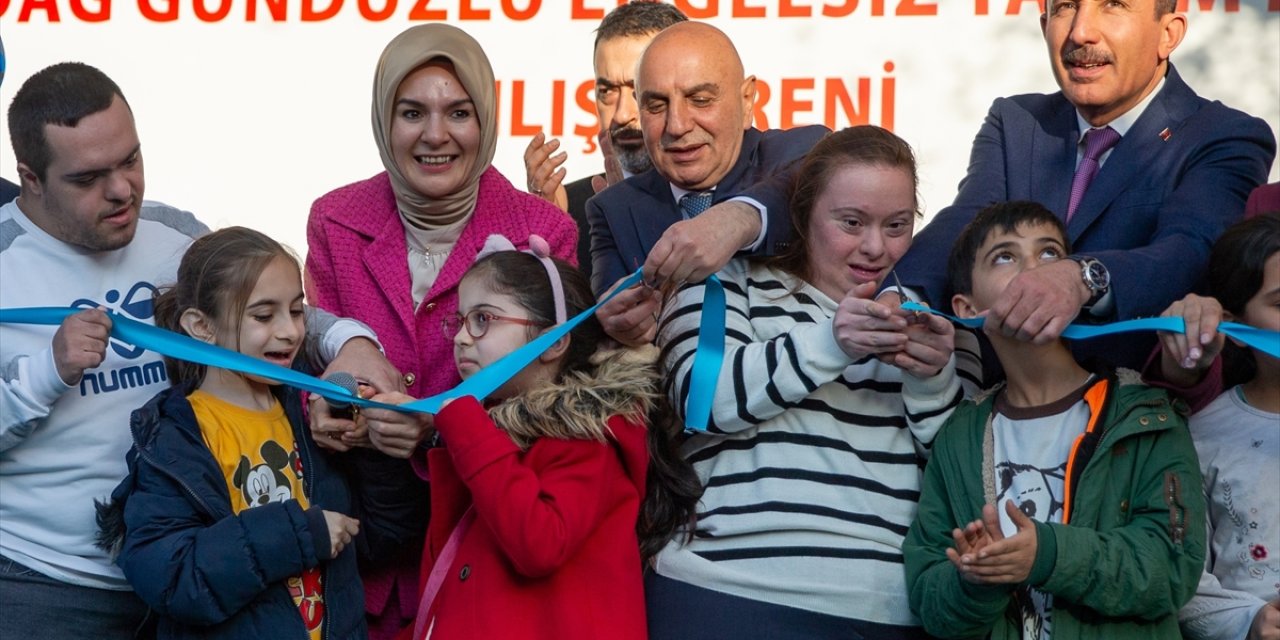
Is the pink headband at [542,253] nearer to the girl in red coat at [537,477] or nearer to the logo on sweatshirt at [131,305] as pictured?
the girl in red coat at [537,477]

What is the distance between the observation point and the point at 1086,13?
3.20 metres

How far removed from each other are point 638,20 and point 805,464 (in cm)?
189

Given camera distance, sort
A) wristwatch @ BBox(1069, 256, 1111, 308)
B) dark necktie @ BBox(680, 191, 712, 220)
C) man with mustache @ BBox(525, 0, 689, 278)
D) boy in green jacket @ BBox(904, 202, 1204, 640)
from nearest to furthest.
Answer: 1. boy in green jacket @ BBox(904, 202, 1204, 640)
2. wristwatch @ BBox(1069, 256, 1111, 308)
3. dark necktie @ BBox(680, 191, 712, 220)
4. man with mustache @ BBox(525, 0, 689, 278)

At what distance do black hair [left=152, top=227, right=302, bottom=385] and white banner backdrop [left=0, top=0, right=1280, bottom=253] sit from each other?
205cm

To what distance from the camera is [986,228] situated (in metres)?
3.02

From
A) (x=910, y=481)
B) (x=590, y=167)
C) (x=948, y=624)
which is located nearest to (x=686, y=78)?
(x=910, y=481)

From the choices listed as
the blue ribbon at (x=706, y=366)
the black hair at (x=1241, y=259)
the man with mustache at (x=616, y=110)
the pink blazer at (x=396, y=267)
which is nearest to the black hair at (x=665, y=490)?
the blue ribbon at (x=706, y=366)

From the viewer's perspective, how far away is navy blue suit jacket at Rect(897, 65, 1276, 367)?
2.97 metres

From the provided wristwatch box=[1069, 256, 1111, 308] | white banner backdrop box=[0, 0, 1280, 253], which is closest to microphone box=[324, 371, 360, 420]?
wristwatch box=[1069, 256, 1111, 308]

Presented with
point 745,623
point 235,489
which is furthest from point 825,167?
point 235,489

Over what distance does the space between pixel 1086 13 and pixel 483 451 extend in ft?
4.76

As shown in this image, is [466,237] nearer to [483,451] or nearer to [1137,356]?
[483,451]

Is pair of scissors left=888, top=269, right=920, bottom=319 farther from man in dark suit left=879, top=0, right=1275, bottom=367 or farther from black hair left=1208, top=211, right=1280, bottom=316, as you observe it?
Result: black hair left=1208, top=211, right=1280, bottom=316

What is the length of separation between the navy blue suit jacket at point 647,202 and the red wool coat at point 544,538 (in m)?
0.51
